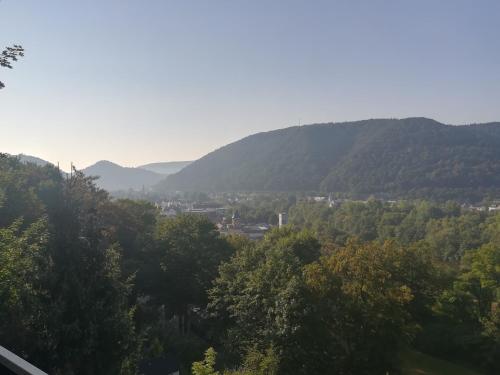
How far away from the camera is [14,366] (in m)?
1.64

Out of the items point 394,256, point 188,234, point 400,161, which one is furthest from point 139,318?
point 400,161

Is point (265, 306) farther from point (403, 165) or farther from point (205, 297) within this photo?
point (403, 165)

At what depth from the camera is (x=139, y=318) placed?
17453 mm

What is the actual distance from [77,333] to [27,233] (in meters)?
1.97

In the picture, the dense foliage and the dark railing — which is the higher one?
the dark railing

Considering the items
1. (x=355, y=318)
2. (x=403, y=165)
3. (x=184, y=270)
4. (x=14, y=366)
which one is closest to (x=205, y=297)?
(x=184, y=270)

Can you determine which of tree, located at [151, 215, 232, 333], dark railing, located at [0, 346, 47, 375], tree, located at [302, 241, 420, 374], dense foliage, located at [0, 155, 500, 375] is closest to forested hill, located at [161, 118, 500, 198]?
dense foliage, located at [0, 155, 500, 375]

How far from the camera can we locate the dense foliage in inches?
295

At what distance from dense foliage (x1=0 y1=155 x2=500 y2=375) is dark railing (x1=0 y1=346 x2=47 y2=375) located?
214 inches

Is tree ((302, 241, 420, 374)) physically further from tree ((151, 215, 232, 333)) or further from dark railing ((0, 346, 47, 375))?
dark railing ((0, 346, 47, 375))

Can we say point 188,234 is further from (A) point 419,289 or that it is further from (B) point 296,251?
(A) point 419,289

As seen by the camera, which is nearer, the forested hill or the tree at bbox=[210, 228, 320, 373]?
the tree at bbox=[210, 228, 320, 373]

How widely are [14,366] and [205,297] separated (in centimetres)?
2007

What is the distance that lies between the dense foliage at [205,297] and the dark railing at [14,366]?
544cm
